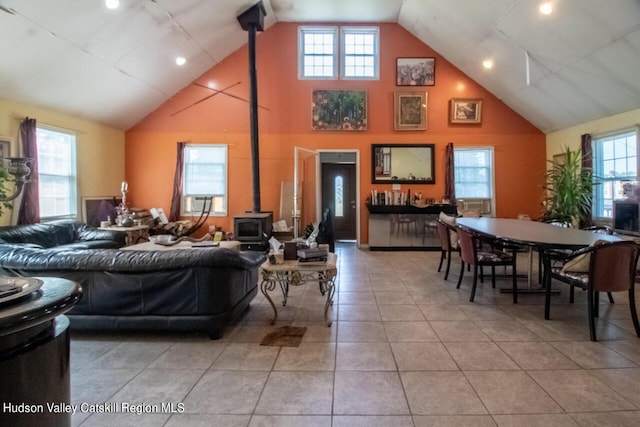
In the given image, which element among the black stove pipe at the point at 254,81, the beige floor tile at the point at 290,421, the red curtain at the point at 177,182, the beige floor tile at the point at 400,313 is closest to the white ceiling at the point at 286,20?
the black stove pipe at the point at 254,81

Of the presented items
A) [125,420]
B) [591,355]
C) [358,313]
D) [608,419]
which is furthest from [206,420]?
[591,355]

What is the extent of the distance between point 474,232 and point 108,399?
3.70 m

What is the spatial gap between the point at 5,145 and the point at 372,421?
5.95m

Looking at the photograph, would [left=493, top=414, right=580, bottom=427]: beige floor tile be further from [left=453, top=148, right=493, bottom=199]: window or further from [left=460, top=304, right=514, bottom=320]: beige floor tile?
[left=453, top=148, right=493, bottom=199]: window

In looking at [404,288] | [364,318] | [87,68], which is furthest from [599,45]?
[87,68]

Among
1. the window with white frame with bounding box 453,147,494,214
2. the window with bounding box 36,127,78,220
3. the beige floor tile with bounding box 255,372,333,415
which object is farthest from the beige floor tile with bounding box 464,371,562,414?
the window with bounding box 36,127,78,220

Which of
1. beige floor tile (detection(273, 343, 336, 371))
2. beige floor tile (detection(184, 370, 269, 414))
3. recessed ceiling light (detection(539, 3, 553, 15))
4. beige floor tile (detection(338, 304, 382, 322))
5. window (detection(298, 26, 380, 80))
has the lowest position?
beige floor tile (detection(184, 370, 269, 414))

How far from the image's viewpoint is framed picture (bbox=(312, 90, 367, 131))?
795cm

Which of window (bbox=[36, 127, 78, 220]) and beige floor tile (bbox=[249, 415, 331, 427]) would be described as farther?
window (bbox=[36, 127, 78, 220])

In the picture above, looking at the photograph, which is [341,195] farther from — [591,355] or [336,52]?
[591,355]

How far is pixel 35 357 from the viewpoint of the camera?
3.16 ft

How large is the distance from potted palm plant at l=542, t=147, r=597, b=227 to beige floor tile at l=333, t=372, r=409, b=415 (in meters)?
5.41

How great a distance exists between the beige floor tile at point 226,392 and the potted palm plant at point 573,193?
237 inches

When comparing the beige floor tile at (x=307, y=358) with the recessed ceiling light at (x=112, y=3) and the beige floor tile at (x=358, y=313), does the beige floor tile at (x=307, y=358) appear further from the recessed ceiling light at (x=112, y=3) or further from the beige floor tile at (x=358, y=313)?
the recessed ceiling light at (x=112, y=3)
